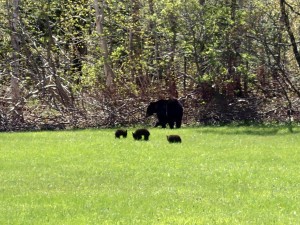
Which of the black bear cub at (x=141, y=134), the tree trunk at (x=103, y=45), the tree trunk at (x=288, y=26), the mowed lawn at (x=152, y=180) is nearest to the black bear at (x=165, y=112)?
the mowed lawn at (x=152, y=180)

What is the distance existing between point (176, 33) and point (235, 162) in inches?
676

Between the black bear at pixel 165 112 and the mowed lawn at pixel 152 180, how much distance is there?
4030 mm

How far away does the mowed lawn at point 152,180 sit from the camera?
555 inches

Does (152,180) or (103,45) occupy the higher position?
(103,45)

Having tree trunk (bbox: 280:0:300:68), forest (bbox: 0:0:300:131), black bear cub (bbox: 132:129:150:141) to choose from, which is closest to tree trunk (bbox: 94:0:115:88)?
forest (bbox: 0:0:300:131)

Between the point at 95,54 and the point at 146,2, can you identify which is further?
the point at 95,54

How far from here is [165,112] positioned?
107ft

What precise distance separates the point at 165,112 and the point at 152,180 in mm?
14583

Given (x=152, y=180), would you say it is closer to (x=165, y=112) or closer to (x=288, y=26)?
(x=165, y=112)

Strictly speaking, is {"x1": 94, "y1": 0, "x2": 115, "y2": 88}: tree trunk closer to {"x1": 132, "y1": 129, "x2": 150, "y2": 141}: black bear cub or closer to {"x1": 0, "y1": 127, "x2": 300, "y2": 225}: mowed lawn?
{"x1": 0, "y1": 127, "x2": 300, "y2": 225}: mowed lawn

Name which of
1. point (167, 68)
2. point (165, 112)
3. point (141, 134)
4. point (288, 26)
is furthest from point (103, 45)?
point (141, 134)

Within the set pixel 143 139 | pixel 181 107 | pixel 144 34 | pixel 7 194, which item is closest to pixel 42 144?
pixel 143 139

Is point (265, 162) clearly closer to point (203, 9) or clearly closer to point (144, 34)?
point (203, 9)

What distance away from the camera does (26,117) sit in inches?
1462
